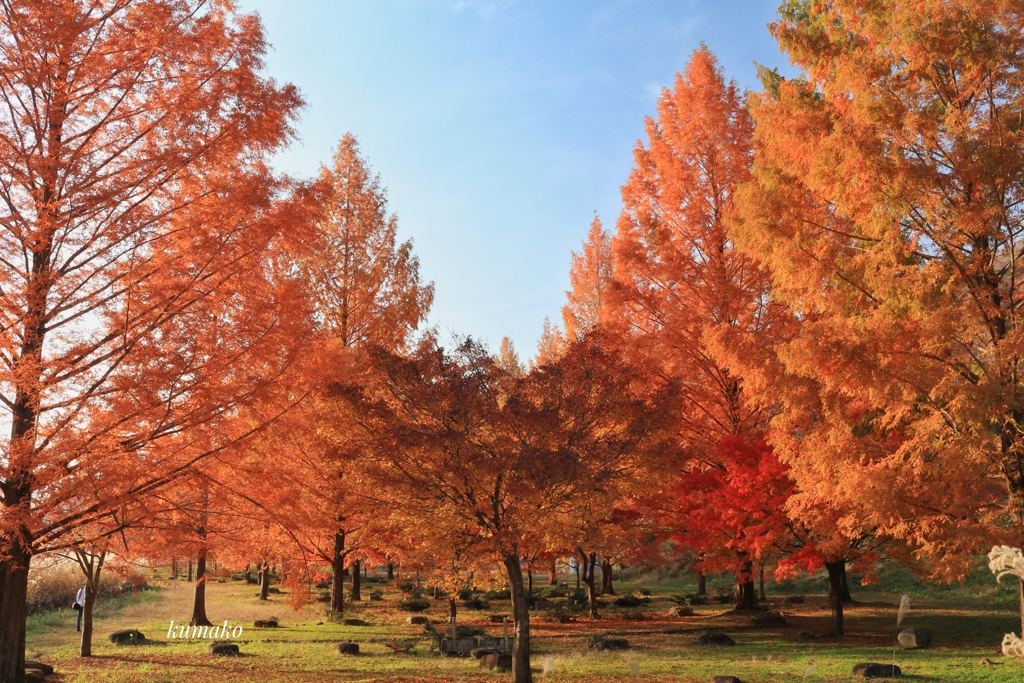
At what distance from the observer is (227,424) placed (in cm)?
957

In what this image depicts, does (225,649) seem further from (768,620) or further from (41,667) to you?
(768,620)

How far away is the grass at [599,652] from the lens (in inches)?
457

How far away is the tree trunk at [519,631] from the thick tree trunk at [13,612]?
6658mm

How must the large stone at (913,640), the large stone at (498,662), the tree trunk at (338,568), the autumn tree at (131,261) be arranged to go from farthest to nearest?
the tree trunk at (338,568) → the large stone at (913,640) → the large stone at (498,662) → the autumn tree at (131,261)

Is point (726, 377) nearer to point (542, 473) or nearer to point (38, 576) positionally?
point (542, 473)

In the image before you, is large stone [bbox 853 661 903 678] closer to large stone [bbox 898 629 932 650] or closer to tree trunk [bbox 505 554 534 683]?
large stone [bbox 898 629 932 650]

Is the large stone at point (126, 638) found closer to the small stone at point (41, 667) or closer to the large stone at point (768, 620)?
the small stone at point (41, 667)

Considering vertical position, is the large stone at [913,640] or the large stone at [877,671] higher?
the large stone at [877,671]

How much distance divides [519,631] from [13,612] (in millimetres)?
6907

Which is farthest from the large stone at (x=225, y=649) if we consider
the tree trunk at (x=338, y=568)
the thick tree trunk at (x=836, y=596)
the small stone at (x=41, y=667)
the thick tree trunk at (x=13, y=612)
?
the thick tree trunk at (x=836, y=596)

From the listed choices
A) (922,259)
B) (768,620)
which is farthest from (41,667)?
(922,259)

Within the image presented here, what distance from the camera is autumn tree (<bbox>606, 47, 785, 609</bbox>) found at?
1758cm

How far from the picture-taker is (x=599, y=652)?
46.6ft

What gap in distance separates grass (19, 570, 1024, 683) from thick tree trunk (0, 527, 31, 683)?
2.29 m
